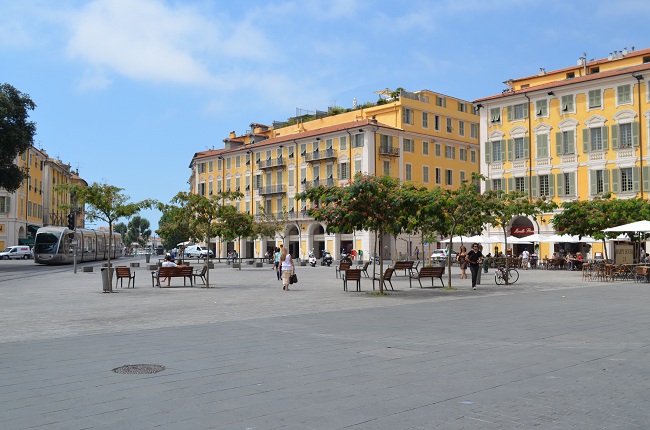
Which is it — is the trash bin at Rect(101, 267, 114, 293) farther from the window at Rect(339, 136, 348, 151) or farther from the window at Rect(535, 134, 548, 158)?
the window at Rect(339, 136, 348, 151)

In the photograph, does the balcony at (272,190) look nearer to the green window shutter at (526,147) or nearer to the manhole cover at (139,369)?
the green window shutter at (526,147)

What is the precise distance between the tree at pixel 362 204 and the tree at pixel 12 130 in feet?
97.4

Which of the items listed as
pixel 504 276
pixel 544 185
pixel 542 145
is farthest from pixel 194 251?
pixel 504 276

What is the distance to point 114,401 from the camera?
20.8 feet

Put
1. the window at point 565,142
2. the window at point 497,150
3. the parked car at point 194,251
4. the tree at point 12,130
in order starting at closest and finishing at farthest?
1. the tree at point 12,130
2. the window at point 565,142
3. the window at point 497,150
4. the parked car at point 194,251

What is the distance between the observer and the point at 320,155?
223 feet

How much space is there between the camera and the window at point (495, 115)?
5428 cm

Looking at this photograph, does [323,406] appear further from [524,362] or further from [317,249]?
[317,249]

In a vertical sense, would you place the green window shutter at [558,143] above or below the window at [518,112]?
below

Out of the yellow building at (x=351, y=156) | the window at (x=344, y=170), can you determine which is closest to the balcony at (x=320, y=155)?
the yellow building at (x=351, y=156)

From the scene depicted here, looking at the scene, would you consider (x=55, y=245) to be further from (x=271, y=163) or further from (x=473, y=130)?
(x=473, y=130)

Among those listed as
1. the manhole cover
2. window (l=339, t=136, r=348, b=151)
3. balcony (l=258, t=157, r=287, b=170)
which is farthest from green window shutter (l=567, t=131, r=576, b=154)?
the manhole cover

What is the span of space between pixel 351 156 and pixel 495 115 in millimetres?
→ 16001

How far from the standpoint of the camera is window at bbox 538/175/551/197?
50.5m
